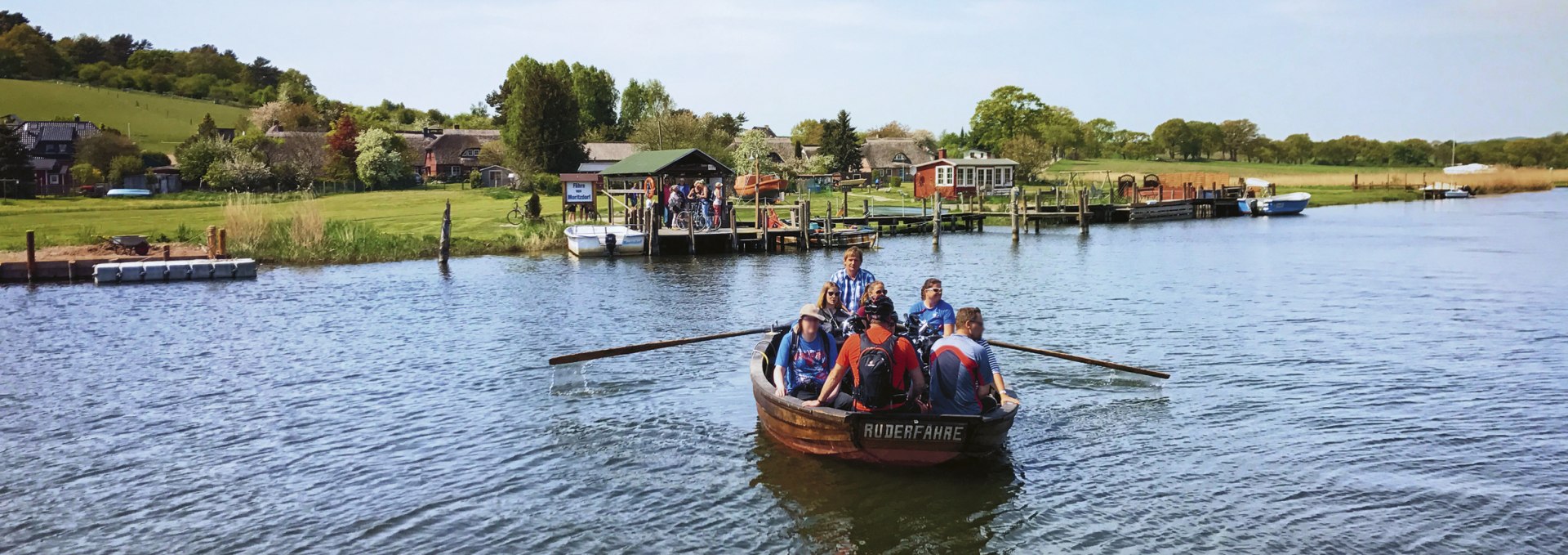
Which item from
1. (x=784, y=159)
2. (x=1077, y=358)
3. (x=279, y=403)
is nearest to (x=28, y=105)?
(x=784, y=159)

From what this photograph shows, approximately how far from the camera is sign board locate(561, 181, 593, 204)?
186 ft

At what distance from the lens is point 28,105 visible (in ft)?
404

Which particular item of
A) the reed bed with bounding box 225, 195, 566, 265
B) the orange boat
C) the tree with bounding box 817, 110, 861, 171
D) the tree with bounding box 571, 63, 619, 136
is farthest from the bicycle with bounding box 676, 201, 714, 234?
the tree with bounding box 571, 63, 619, 136

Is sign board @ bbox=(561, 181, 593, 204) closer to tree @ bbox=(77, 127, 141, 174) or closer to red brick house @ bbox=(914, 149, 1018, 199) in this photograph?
red brick house @ bbox=(914, 149, 1018, 199)

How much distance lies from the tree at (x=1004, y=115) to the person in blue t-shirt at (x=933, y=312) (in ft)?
407

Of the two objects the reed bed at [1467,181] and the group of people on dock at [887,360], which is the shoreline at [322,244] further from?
the reed bed at [1467,181]

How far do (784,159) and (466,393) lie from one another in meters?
95.3

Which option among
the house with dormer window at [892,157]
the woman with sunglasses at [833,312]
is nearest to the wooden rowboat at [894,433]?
the woman with sunglasses at [833,312]

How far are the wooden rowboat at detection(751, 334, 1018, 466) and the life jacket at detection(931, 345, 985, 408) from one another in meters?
0.34

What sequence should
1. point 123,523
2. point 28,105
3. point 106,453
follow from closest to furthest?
point 123,523 → point 106,453 → point 28,105

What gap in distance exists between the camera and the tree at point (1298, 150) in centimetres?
19200

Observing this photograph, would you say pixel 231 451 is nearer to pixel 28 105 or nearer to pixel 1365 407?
pixel 1365 407

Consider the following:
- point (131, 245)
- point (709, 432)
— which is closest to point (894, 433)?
point (709, 432)

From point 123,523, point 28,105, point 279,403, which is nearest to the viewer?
point 123,523
